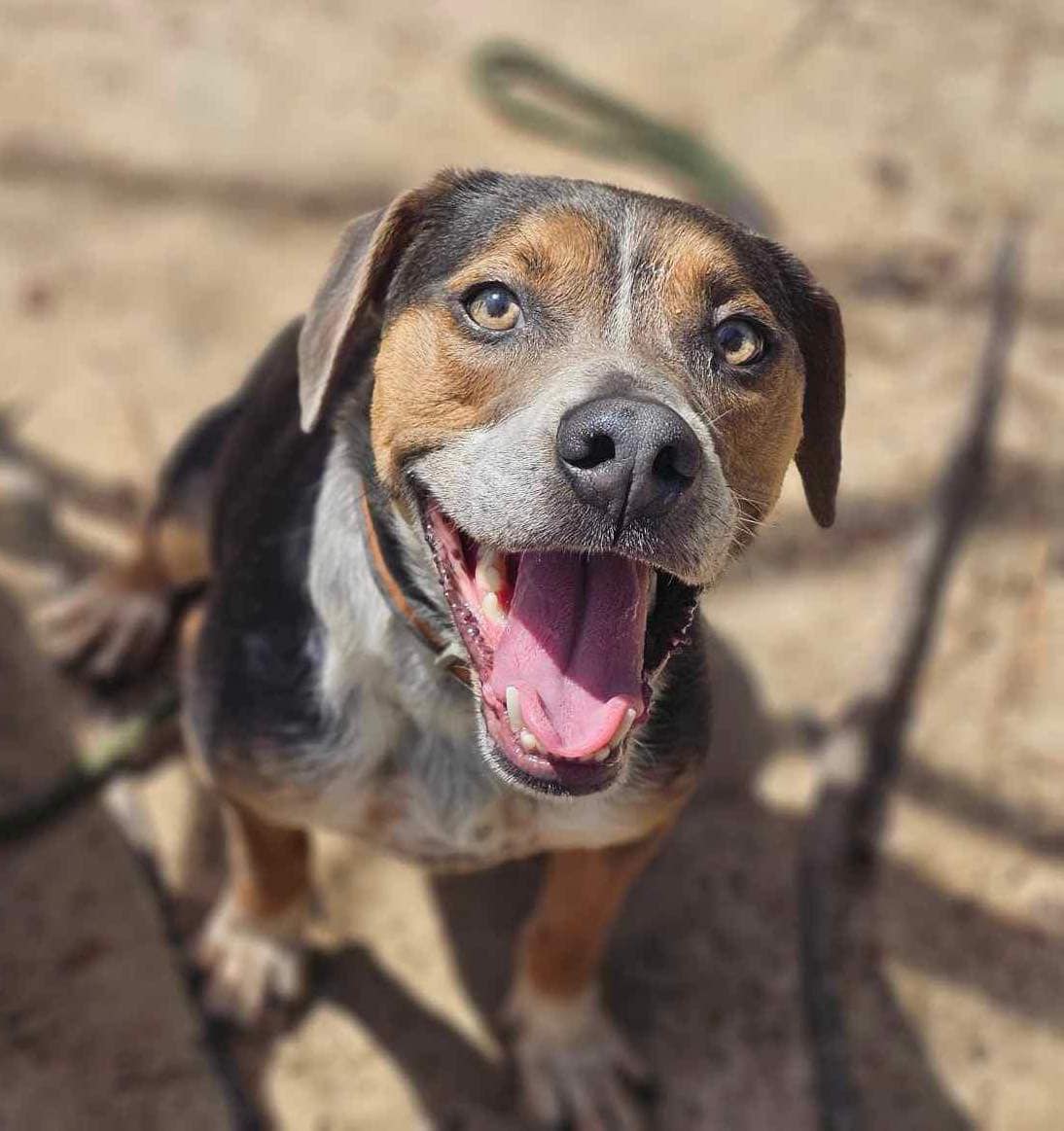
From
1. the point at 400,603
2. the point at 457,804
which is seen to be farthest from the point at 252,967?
the point at 400,603

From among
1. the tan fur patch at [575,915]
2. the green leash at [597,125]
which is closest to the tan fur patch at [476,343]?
the tan fur patch at [575,915]

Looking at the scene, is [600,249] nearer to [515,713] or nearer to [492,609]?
[492,609]

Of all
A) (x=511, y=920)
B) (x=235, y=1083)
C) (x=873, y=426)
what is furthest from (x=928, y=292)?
(x=235, y=1083)

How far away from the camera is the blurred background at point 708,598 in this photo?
400cm

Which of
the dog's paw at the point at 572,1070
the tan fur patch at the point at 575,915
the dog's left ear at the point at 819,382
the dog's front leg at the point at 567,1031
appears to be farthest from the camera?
the dog's paw at the point at 572,1070

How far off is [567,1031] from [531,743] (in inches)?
59.3

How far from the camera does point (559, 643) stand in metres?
2.86

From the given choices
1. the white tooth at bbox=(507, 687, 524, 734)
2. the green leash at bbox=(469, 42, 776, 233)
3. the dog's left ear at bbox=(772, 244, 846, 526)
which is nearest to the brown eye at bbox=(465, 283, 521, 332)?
the dog's left ear at bbox=(772, 244, 846, 526)

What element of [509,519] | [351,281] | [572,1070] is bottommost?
[572,1070]

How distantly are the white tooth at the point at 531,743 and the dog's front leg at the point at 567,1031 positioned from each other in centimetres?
105

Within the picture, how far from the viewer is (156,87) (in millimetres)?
6418

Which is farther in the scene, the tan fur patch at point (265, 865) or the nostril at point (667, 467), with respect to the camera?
the tan fur patch at point (265, 865)

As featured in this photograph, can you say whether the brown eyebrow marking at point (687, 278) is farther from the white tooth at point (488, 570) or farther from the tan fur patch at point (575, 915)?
the tan fur patch at point (575, 915)

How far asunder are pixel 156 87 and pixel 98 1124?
4472 mm
